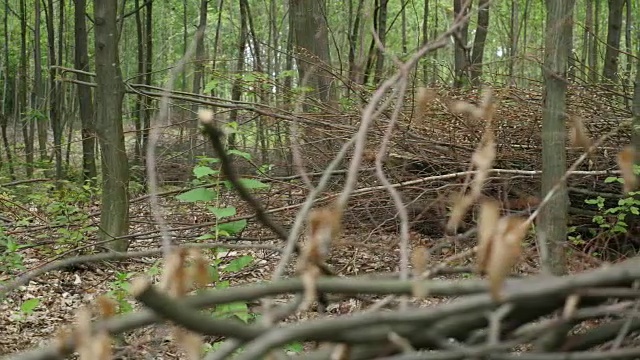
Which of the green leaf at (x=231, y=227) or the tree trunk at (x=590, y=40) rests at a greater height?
the tree trunk at (x=590, y=40)

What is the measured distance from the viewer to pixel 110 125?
589 cm

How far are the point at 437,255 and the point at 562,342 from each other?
3.82 meters

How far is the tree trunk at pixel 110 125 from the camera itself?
19.0 ft

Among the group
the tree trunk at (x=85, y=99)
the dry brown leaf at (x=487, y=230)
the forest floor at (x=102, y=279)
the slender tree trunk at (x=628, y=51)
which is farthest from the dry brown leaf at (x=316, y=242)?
the tree trunk at (x=85, y=99)

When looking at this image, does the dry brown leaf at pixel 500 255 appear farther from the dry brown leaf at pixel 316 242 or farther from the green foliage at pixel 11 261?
the green foliage at pixel 11 261

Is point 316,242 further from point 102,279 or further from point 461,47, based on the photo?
point 102,279

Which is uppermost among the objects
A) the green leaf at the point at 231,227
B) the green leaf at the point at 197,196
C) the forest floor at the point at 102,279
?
the green leaf at the point at 197,196

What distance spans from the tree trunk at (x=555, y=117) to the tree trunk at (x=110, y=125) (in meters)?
3.98

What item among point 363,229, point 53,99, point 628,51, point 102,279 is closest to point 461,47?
point 363,229

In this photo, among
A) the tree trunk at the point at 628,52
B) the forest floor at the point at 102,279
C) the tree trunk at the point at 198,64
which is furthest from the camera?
the tree trunk at the point at 198,64

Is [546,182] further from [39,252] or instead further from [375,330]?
[39,252]

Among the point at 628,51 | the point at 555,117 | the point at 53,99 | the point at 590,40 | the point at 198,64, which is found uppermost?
the point at 590,40

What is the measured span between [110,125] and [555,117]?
165 inches

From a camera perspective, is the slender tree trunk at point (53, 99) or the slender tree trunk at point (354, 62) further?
the slender tree trunk at point (53, 99)
